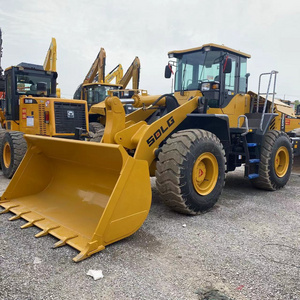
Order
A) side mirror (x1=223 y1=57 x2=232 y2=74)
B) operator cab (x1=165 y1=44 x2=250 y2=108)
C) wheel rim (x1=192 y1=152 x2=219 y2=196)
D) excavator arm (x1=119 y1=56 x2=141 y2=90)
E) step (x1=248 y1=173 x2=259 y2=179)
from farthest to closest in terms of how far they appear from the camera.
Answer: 1. excavator arm (x1=119 y1=56 x2=141 y2=90)
2. operator cab (x1=165 y1=44 x2=250 y2=108)
3. step (x1=248 y1=173 x2=259 y2=179)
4. side mirror (x1=223 y1=57 x2=232 y2=74)
5. wheel rim (x1=192 y1=152 x2=219 y2=196)

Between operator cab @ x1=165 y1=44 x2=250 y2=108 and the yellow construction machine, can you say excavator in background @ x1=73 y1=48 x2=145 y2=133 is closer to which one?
operator cab @ x1=165 y1=44 x2=250 y2=108

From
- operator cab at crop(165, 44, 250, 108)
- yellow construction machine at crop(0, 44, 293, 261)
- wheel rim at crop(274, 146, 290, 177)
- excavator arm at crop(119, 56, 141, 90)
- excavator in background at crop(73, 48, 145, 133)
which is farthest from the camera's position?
excavator arm at crop(119, 56, 141, 90)

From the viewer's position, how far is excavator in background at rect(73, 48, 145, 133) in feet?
33.6

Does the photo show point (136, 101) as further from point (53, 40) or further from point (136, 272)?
point (53, 40)

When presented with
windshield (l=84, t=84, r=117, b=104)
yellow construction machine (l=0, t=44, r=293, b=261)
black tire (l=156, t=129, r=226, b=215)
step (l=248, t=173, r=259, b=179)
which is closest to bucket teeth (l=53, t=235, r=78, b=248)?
yellow construction machine (l=0, t=44, r=293, b=261)

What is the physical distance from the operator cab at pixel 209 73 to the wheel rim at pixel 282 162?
160 cm

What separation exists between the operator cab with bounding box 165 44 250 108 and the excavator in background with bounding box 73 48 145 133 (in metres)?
3.58

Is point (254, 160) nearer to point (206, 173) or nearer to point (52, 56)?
point (206, 173)

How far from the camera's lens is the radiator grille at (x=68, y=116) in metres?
7.26

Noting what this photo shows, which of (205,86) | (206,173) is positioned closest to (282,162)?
Result: (205,86)

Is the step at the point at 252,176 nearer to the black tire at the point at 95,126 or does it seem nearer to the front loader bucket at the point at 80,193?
the front loader bucket at the point at 80,193

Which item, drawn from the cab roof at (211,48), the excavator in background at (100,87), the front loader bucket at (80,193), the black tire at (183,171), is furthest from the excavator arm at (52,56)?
the black tire at (183,171)

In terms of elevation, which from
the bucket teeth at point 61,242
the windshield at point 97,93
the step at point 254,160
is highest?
the windshield at point 97,93

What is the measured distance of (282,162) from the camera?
6430 mm
